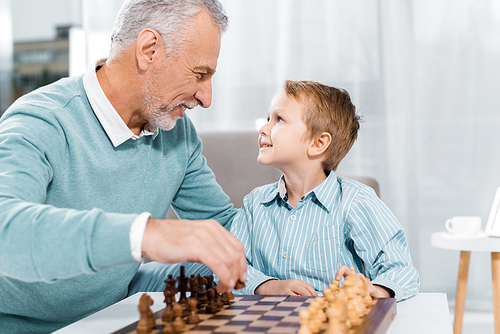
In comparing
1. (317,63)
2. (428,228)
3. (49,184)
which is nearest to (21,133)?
(49,184)

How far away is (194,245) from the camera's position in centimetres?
90

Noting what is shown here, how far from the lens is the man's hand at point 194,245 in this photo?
2.93 feet

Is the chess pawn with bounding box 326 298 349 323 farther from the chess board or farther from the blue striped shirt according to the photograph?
the blue striped shirt

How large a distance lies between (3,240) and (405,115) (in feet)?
8.40

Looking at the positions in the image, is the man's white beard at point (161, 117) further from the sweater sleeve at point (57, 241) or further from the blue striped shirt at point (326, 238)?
the sweater sleeve at point (57, 241)

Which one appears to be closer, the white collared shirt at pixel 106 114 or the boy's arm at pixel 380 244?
the boy's arm at pixel 380 244

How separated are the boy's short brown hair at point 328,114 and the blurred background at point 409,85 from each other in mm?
1446

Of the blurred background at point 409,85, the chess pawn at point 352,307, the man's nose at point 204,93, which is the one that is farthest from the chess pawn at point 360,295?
the blurred background at point 409,85

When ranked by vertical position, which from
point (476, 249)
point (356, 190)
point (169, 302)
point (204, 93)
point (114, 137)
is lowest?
point (476, 249)

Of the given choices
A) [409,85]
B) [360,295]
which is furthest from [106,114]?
[409,85]

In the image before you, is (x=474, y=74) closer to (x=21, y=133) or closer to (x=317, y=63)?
(x=317, y=63)

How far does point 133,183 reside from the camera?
5.06 feet

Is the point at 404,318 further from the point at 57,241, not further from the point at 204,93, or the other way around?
the point at 204,93

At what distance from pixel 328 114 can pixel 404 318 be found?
0.72m
